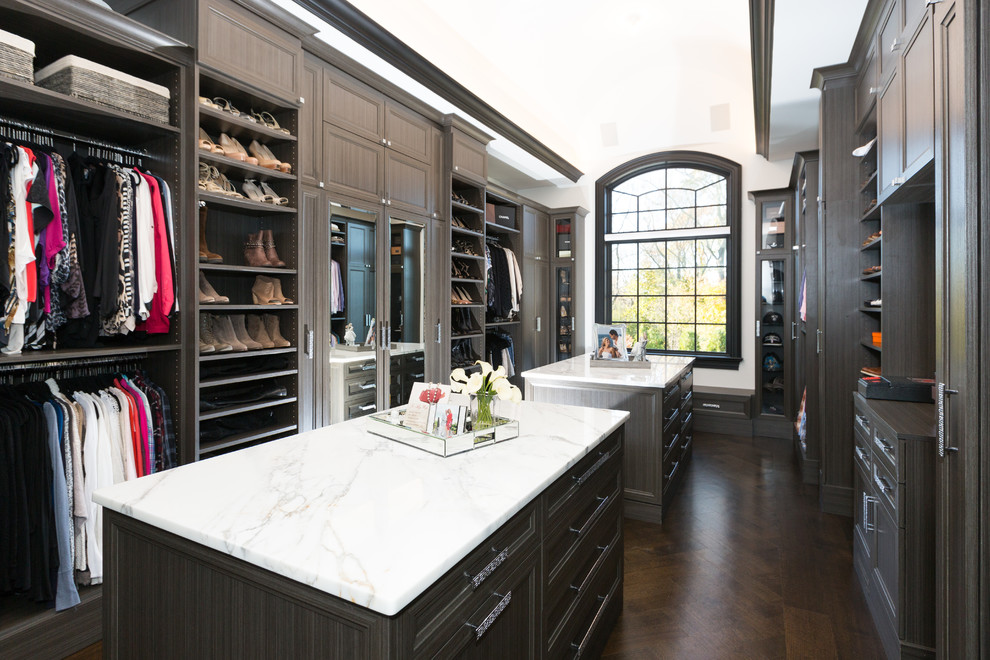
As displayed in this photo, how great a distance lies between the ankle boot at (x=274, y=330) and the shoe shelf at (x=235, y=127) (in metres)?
1.01

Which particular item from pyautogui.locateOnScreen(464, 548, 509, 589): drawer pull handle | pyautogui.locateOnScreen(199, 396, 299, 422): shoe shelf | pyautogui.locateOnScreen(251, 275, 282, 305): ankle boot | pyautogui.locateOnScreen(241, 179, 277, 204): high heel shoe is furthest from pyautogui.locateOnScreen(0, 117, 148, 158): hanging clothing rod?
pyautogui.locateOnScreen(464, 548, 509, 589): drawer pull handle

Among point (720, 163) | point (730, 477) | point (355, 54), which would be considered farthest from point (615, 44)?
point (730, 477)

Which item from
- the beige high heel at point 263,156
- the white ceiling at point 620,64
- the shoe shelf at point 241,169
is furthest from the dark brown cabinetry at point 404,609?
the white ceiling at point 620,64

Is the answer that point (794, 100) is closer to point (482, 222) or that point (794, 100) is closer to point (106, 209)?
point (482, 222)

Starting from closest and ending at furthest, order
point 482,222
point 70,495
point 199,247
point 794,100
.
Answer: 1. point 70,495
2. point 199,247
3. point 794,100
4. point 482,222

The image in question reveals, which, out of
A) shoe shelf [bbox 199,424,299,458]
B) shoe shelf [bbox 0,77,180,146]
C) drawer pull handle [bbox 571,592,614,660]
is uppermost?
shoe shelf [bbox 0,77,180,146]

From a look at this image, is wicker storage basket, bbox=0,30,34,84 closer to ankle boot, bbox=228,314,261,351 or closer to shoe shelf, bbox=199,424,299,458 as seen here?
ankle boot, bbox=228,314,261,351

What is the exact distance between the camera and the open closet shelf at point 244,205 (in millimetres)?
2582

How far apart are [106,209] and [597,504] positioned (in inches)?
93.5

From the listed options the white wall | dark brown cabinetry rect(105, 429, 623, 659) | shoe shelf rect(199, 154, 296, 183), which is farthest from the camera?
the white wall

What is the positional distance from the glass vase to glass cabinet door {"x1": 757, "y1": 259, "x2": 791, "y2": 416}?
4.78 metres

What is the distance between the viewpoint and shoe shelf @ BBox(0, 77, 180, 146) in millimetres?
1980

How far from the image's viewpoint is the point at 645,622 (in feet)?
7.52

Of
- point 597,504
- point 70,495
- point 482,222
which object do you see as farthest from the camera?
point 482,222
